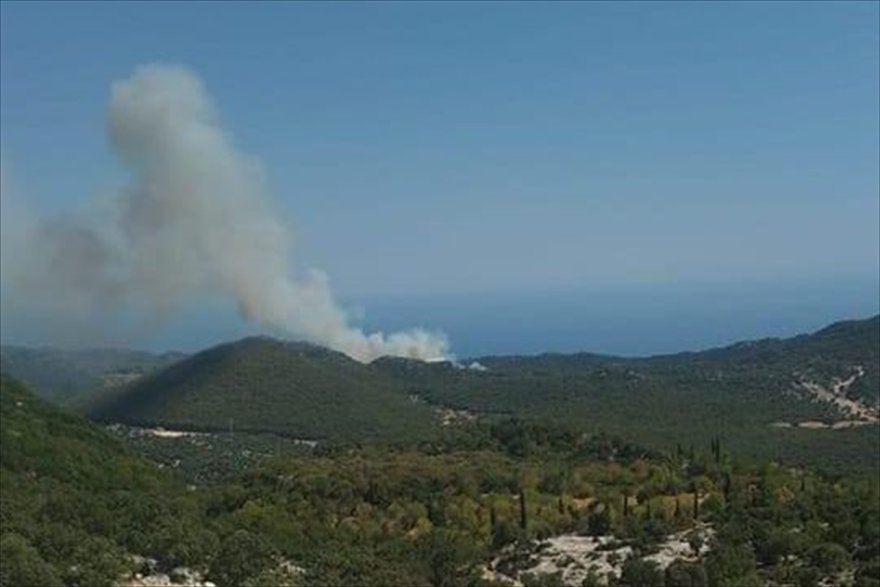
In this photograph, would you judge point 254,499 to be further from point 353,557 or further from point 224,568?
point 224,568

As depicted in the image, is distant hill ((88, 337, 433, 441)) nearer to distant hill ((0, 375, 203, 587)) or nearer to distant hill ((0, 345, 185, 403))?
distant hill ((0, 345, 185, 403))

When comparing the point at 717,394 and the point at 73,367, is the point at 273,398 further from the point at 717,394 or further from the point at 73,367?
the point at 73,367

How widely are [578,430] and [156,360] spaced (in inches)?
4172

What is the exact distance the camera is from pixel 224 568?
88.1ft

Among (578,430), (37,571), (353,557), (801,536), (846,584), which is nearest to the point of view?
(37,571)

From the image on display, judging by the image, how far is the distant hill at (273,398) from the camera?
87625 mm

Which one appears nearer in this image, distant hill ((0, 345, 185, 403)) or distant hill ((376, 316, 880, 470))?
distant hill ((376, 316, 880, 470))

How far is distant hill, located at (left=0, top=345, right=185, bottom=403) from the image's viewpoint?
129 m

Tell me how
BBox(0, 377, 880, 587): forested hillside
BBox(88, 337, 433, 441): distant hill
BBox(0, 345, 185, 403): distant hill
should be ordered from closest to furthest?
BBox(0, 377, 880, 587): forested hillside
BBox(88, 337, 433, 441): distant hill
BBox(0, 345, 185, 403): distant hill

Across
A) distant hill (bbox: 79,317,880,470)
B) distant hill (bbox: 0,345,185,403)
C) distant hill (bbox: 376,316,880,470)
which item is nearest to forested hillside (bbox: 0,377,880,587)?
distant hill (bbox: 376,316,880,470)

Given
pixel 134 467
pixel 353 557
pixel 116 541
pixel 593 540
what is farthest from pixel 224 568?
pixel 134 467

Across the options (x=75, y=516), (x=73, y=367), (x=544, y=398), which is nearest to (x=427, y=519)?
(x=75, y=516)

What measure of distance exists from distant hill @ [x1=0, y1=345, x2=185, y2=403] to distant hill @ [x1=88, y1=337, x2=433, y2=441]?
20.3 meters

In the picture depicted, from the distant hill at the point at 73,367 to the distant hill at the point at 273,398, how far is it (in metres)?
20.3
